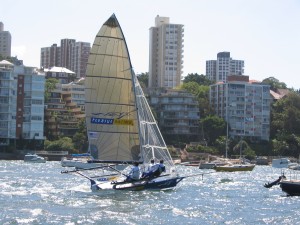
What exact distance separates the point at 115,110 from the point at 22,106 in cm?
9097

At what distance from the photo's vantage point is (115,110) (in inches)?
2052

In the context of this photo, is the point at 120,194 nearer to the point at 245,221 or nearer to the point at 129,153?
the point at 129,153

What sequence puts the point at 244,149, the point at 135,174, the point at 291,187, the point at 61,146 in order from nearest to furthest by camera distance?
the point at 291,187
the point at 135,174
the point at 61,146
the point at 244,149

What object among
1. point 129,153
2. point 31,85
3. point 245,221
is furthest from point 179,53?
point 245,221

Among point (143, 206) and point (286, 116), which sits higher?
point (286, 116)

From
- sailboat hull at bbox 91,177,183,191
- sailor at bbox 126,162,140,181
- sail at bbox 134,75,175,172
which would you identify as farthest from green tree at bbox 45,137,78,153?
sailor at bbox 126,162,140,181

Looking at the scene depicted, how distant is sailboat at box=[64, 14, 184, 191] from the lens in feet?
169

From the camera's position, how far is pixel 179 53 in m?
195

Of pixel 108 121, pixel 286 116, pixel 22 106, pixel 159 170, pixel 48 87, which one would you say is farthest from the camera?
pixel 48 87

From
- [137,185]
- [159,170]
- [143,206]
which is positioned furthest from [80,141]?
[143,206]

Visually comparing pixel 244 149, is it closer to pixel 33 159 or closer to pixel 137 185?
pixel 33 159

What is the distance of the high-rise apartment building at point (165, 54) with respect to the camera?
19175 centimetres

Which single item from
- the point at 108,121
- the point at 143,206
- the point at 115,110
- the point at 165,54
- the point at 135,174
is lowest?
the point at 143,206

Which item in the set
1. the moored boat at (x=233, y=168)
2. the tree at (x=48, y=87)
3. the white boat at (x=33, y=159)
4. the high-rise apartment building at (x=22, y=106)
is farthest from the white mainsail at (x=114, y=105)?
the tree at (x=48, y=87)
